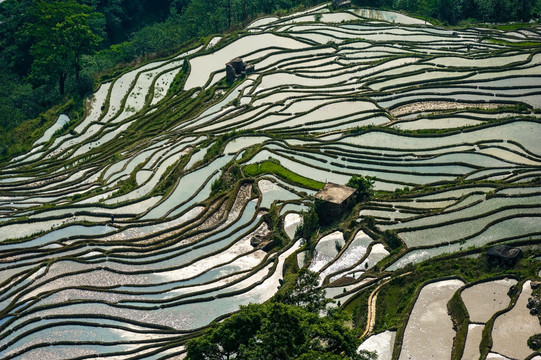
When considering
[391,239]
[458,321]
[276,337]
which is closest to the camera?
[276,337]

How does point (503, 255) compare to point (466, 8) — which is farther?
point (466, 8)

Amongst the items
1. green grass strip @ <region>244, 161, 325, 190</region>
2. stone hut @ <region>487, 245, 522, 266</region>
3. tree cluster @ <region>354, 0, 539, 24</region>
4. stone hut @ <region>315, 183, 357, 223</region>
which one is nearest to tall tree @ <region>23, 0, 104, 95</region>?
green grass strip @ <region>244, 161, 325, 190</region>

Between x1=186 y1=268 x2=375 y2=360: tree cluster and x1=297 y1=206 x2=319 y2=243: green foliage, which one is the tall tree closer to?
x1=297 y1=206 x2=319 y2=243: green foliage

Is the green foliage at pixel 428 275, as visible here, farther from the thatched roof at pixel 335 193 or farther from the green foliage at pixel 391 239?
the thatched roof at pixel 335 193

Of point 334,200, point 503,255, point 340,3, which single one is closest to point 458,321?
point 503,255

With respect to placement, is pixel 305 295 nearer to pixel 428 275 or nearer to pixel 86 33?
pixel 428 275

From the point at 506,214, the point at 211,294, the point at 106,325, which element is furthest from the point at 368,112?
the point at 106,325

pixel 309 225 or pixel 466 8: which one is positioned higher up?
pixel 466 8
